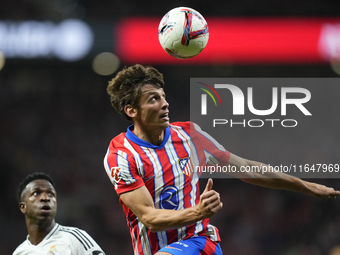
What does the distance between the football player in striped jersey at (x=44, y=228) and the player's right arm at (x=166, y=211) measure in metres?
1.84

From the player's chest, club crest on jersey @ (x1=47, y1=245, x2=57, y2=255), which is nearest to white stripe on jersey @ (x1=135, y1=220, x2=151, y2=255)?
the player's chest

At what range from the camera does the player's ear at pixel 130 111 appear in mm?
3828

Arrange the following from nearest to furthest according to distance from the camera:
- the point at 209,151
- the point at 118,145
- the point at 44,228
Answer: the point at 118,145, the point at 209,151, the point at 44,228

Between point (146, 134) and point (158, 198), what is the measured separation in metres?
0.59

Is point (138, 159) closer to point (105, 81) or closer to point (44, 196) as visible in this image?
point (44, 196)

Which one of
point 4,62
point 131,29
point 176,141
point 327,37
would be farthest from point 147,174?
point 4,62

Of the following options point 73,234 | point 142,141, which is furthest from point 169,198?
point 73,234

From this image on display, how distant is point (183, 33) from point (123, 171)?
1.51 meters

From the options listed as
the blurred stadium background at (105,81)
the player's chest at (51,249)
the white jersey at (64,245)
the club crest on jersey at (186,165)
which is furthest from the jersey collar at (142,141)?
the blurred stadium background at (105,81)

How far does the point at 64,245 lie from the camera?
495 centimetres

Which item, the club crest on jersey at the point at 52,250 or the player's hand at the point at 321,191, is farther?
the club crest on jersey at the point at 52,250

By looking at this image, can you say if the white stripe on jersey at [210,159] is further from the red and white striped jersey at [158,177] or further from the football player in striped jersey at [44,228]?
the football player in striped jersey at [44,228]

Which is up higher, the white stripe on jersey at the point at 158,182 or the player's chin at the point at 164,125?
the player's chin at the point at 164,125

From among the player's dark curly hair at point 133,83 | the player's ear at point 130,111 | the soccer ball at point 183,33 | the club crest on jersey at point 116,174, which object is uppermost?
the soccer ball at point 183,33
